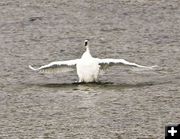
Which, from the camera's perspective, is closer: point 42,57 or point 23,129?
point 23,129

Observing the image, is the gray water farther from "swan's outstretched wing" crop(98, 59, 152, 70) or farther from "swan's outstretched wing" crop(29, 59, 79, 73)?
"swan's outstretched wing" crop(98, 59, 152, 70)

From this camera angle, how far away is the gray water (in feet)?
53.5

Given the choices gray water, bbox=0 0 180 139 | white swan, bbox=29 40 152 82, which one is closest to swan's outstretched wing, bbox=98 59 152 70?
white swan, bbox=29 40 152 82

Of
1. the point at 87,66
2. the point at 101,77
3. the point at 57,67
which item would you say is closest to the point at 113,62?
the point at 87,66

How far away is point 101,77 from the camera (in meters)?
21.0

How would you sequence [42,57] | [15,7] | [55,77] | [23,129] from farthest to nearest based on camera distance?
[15,7] → [42,57] → [55,77] → [23,129]

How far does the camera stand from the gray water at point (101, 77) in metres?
16.3

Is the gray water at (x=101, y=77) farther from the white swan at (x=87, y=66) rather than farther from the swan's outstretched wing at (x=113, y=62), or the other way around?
the swan's outstretched wing at (x=113, y=62)

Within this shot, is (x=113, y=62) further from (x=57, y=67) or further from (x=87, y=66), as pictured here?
(x=57, y=67)

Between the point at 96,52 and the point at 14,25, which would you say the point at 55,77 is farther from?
the point at 14,25

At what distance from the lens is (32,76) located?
2103 centimetres

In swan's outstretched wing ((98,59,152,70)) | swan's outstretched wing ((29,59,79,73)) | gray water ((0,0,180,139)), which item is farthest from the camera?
swan's outstretched wing ((29,59,79,73))

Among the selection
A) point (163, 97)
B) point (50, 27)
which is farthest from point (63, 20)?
point (163, 97)

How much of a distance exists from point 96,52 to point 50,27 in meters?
3.22
